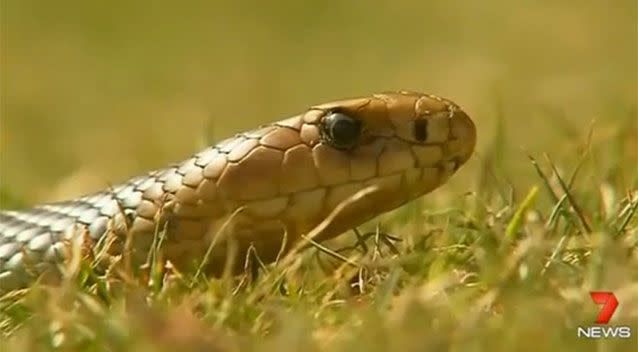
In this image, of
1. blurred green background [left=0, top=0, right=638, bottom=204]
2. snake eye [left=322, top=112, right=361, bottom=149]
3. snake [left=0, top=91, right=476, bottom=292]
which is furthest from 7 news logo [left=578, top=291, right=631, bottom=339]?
blurred green background [left=0, top=0, right=638, bottom=204]

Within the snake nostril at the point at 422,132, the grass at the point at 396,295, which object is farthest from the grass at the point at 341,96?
the snake nostril at the point at 422,132

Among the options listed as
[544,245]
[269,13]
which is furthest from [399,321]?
[269,13]

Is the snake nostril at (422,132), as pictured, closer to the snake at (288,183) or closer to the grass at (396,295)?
the snake at (288,183)

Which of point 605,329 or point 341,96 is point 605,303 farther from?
point 341,96

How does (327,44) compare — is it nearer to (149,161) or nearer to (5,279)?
(149,161)

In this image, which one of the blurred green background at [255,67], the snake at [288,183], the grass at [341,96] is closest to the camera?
the grass at [341,96]

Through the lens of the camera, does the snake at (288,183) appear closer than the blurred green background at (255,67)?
Yes

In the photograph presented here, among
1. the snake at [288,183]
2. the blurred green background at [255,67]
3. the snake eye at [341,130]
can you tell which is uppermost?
the snake eye at [341,130]
